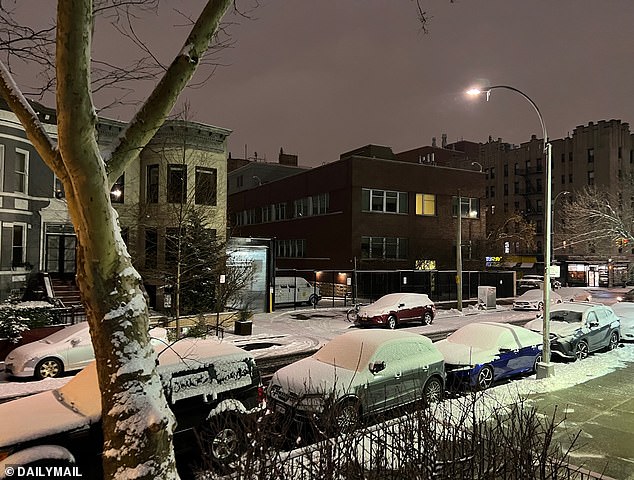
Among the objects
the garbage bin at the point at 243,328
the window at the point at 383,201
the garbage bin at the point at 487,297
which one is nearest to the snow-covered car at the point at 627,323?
the garbage bin at the point at 487,297

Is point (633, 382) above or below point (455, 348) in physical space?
below

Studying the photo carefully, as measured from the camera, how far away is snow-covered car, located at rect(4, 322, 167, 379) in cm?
1274

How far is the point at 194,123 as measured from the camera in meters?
29.1

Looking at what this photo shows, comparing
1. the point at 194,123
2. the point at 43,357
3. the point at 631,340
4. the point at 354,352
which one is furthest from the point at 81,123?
the point at 194,123

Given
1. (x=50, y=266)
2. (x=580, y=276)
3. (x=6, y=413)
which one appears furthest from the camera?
(x=580, y=276)

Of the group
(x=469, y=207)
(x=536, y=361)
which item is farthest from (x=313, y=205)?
(x=536, y=361)

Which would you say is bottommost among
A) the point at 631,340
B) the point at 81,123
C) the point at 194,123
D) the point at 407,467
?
the point at 631,340

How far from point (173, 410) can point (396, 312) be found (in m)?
17.7

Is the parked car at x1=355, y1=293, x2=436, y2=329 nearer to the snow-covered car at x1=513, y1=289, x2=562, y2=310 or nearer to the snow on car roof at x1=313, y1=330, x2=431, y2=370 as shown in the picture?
the snow-covered car at x1=513, y1=289, x2=562, y2=310

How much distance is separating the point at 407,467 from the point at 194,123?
2725 centimetres

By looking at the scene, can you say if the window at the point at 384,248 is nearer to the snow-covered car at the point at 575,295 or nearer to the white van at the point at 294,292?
the white van at the point at 294,292

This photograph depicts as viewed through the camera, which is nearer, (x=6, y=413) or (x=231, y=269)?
(x=6, y=413)

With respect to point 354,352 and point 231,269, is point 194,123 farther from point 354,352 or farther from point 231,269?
point 354,352

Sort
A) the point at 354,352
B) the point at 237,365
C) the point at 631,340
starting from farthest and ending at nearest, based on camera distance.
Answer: the point at 631,340, the point at 354,352, the point at 237,365
